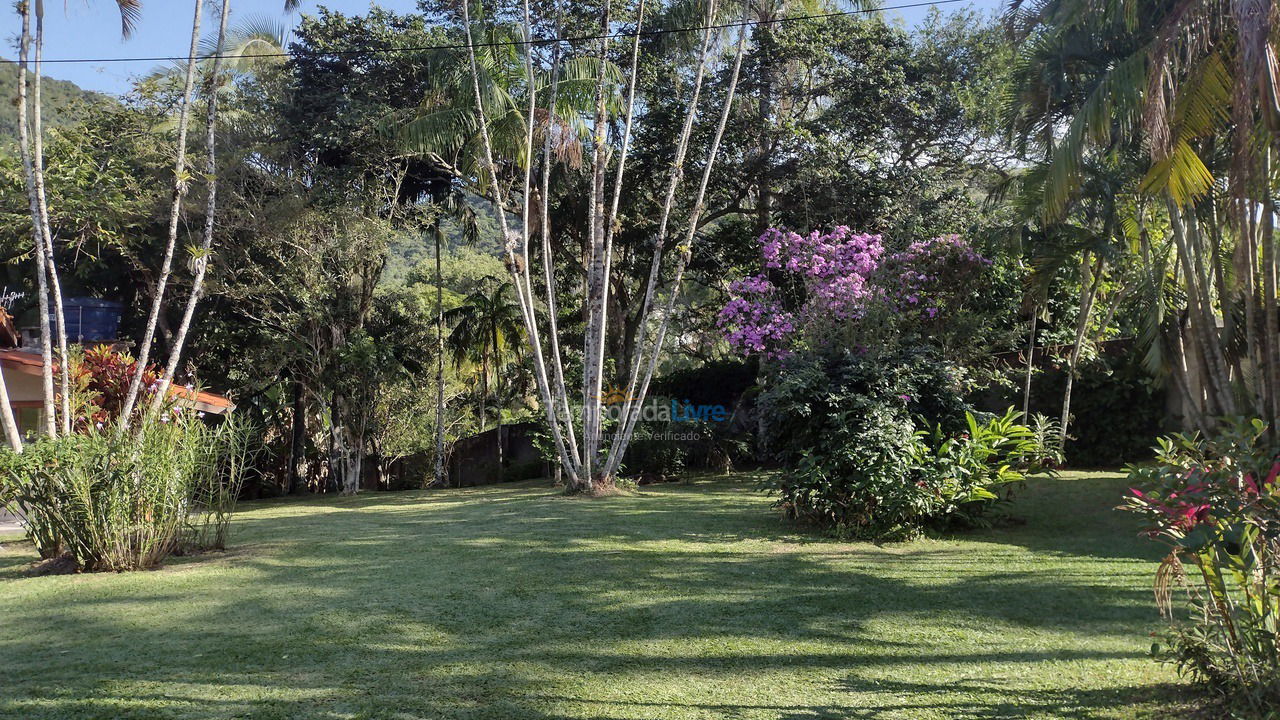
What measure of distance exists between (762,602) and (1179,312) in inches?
362

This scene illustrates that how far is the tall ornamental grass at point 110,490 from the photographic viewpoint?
6883 mm

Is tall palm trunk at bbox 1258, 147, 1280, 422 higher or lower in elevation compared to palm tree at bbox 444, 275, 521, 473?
lower

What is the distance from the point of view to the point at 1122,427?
46.3 feet

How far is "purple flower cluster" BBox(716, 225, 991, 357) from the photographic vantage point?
1226 cm

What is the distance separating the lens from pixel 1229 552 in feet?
10.9

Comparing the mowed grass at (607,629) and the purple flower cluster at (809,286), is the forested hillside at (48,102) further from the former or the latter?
the purple flower cluster at (809,286)

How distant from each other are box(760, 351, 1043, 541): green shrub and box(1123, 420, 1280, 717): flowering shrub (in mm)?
4271

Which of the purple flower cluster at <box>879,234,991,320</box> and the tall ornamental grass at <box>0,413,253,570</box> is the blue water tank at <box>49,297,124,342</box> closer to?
the tall ornamental grass at <box>0,413,253,570</box>

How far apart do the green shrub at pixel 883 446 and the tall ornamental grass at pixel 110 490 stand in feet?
16.9

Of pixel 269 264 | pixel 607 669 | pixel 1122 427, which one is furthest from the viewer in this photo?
pixel 269 264

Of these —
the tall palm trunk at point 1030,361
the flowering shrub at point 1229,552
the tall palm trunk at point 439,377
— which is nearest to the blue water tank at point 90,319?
the tall palm trunk at point 439,377

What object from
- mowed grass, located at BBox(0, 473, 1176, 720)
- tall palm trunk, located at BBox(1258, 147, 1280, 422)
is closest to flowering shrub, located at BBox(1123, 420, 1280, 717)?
mowed grass, located at BBox(0, 473, 1176, 720)

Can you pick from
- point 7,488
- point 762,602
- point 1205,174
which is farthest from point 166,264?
point 1205,174

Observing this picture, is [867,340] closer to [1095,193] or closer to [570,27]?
A: [1095,193]
